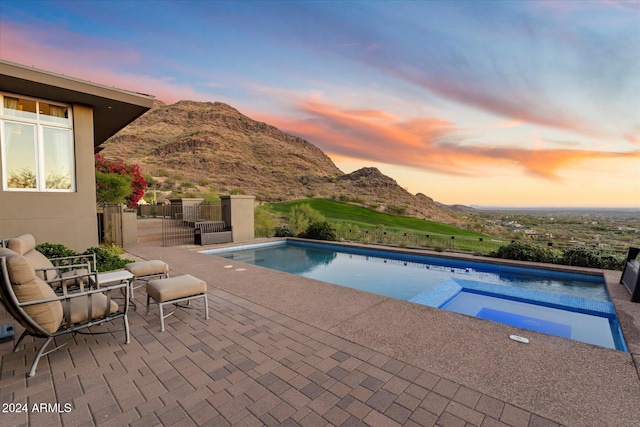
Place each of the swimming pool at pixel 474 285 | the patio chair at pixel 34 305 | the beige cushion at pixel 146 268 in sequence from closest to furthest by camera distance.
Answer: the patio chair at pixel 34 305
the beige cushion at pixel 146 268
the swimming pool at pixel 474 285

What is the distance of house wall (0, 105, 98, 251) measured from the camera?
5918 mm

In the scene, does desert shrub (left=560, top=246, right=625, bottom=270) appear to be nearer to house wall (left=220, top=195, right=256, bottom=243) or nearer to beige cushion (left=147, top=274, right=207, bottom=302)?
beige cushion (left=147, top=274, right=207, bottom=302)

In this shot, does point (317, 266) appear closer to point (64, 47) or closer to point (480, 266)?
point (480, 266)

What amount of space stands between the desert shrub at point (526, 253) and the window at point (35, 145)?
1219 centimetres

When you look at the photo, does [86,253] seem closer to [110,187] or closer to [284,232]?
[110,187]

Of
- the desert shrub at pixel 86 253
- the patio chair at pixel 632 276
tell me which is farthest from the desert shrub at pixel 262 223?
the patio chair at pixel 632 276

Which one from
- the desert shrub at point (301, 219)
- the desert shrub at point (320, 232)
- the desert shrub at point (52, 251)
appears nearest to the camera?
the desert shrub at point (52, 251)

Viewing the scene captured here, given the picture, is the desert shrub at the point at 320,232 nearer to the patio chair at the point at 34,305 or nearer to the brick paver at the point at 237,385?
the brick paver at the point at 237,385

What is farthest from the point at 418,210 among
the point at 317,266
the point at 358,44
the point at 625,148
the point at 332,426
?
the point at 332,426

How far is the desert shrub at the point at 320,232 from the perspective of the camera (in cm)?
1311

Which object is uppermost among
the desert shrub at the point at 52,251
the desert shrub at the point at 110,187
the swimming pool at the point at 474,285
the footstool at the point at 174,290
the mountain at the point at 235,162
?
the mountain at the point at 235,162

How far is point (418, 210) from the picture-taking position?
1721 inches

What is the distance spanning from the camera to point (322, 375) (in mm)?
2521

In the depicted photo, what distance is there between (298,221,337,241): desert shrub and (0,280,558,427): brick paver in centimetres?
978
